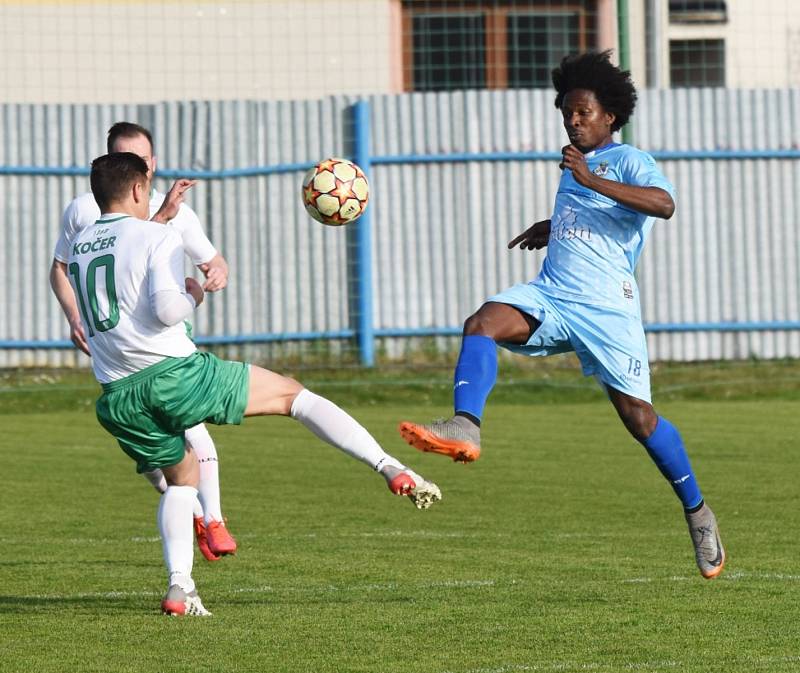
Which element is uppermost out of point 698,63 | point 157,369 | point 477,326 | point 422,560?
point 698,63

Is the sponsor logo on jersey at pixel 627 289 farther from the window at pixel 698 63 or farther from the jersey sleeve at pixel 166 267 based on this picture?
the window at pixel 698 63

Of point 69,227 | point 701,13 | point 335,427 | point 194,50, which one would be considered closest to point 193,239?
point 69,227

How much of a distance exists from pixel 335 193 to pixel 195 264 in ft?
4.10

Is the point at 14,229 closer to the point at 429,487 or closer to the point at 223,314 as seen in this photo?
the point at 223,314

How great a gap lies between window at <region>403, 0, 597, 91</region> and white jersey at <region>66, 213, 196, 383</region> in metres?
15.7

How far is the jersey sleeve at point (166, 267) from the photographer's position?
6.62 m

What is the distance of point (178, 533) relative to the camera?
7035 mm

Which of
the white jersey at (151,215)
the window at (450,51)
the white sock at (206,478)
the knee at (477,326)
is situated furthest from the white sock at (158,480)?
the window at (450,51)

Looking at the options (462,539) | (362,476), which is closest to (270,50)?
(362,476)

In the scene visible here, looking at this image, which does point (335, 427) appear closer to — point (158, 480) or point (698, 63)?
point (158, 480)

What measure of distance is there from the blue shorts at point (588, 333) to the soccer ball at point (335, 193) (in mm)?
1648

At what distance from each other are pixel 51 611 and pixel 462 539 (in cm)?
278

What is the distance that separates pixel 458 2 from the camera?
73.0ft

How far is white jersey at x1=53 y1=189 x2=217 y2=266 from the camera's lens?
7969mm
